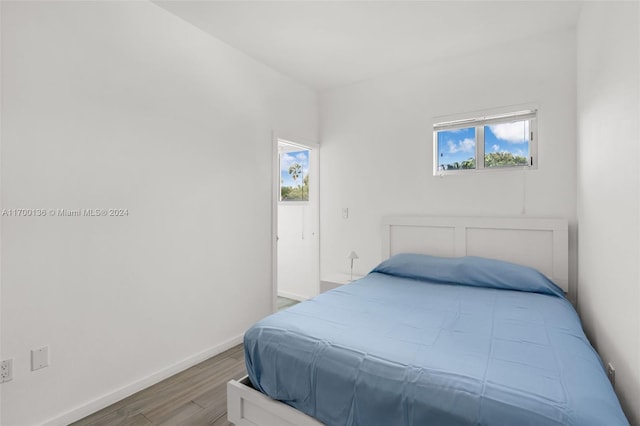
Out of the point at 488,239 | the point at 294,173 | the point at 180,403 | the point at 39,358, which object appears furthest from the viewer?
the point at 294,173

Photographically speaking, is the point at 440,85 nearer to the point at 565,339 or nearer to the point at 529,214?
the point at 529,214

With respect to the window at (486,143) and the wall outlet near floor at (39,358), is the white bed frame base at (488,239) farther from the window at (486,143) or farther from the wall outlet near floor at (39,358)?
the wall outlet near floor at (39,358)

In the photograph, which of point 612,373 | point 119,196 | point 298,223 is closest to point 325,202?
point 298,223

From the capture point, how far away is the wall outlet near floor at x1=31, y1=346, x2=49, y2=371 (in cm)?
→ 179

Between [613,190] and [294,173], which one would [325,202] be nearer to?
[294,173]

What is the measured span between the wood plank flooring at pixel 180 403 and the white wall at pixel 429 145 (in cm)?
189

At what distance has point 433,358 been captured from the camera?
4.42 feet

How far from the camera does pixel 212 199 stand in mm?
2816

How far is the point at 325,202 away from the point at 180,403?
253cm

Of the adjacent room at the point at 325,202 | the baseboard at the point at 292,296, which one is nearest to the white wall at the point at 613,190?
the adjacent room at the point at 325,202

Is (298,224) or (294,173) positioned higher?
(294,173)

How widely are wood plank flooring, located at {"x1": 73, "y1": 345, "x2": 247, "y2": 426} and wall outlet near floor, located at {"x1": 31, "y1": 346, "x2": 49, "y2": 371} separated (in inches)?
16.3

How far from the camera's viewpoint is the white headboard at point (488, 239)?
105 inches

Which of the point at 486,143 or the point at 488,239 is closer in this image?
the point at 488,239
